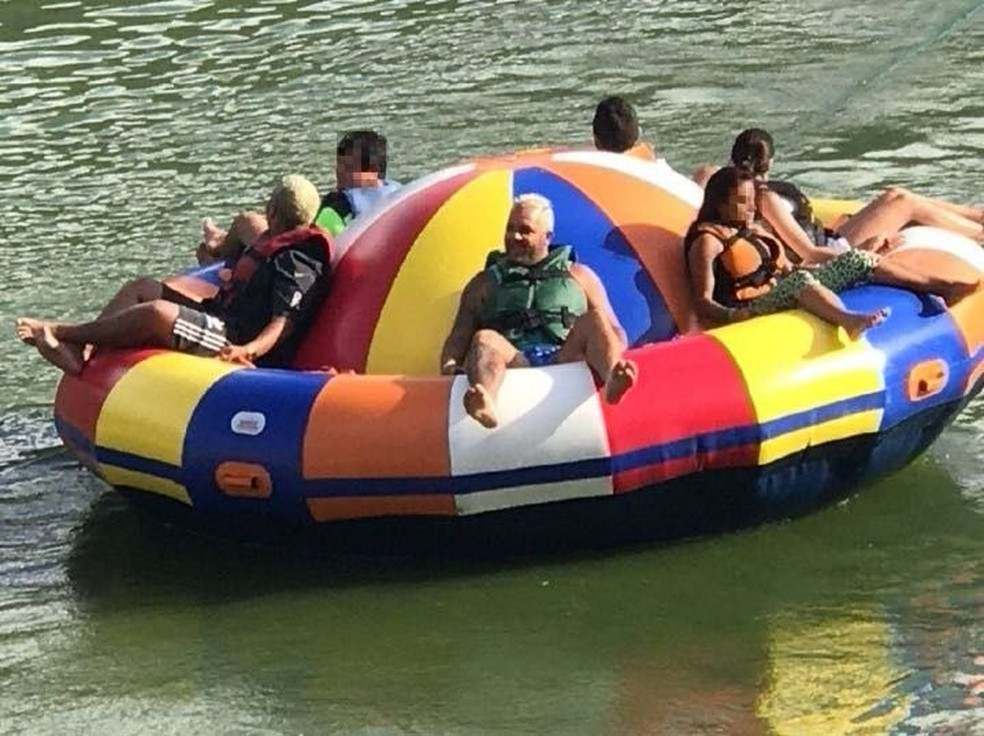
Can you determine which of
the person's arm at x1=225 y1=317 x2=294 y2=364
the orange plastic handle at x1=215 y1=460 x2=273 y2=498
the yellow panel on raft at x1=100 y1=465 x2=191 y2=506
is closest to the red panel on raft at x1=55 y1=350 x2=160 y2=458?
the yellow panel on raft at x1=100 y1=465 x2=191 y2=506

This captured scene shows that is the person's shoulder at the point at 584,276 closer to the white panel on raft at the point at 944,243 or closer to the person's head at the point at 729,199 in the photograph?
the person's head at the point at 729,199

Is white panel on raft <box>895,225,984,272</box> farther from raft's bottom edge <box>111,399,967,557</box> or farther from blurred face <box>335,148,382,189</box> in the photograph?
blurred face <box>335,148,382,189</box>

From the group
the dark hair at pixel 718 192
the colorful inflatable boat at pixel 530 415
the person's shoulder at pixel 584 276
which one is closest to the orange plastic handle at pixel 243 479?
the colorful inflatable boat at pixel 530 415

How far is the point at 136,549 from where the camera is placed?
7203 millimetres

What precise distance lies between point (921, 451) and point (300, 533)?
2108mm

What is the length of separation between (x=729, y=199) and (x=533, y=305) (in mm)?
809

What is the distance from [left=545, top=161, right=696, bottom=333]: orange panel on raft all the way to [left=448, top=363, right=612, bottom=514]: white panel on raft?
0.85m

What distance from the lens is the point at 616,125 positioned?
827 cm

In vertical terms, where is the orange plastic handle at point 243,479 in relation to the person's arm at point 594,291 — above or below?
below

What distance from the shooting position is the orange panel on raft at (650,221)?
7191 mm

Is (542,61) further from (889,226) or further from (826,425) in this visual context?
(826,425)

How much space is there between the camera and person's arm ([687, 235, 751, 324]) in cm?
705

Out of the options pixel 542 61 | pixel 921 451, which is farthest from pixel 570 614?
pixel 542 61

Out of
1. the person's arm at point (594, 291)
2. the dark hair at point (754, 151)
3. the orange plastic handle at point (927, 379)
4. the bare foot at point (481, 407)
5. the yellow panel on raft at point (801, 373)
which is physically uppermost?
the dark hair at point (754, 151)
